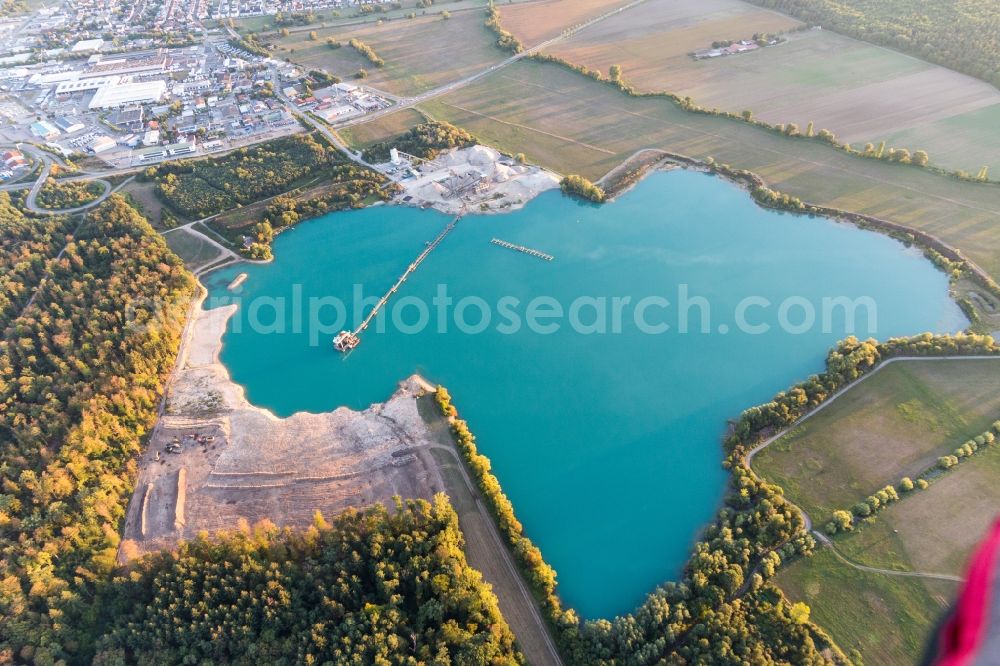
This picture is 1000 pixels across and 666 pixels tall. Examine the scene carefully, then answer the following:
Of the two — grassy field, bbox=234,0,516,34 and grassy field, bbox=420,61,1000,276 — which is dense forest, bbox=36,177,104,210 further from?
grassy field, bbox=234,0,516,34

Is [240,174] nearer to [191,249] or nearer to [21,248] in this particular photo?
[191,249]

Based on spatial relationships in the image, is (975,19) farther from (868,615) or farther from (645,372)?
(868,615)

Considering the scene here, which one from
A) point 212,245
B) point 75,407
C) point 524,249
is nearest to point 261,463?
point 75,407

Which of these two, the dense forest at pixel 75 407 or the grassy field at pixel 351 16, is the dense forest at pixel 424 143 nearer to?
the dense forest at pixel 75 407

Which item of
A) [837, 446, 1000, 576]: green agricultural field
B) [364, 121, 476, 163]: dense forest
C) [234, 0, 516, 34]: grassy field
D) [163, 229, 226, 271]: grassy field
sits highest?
[234, 0, 516, 34]: grassy field

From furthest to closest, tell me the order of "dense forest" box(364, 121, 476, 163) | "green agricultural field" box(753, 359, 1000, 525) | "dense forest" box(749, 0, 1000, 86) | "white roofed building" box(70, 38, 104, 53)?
"white roofed building" box(70, 38, 104, 53) < "dense forest" box(749, 0, 1000, 86) < "dense forest" box(364, 121, 476, 163) < "green agricultural field" box(753, 359, 1000, 525)

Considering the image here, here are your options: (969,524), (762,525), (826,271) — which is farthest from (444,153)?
(969,524)

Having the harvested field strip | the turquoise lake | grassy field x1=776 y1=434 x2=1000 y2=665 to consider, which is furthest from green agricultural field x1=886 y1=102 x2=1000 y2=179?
grassy field x1=776 y1=434 x2=1000 y2=665

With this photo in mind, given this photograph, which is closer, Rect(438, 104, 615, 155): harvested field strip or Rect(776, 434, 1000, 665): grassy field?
Rect(776, 434, 1000, 665): grassy field
